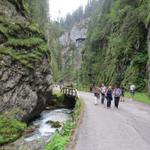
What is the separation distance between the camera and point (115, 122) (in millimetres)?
17000

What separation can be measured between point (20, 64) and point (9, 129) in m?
6.64

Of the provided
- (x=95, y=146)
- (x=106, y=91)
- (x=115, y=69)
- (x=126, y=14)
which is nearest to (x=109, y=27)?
(x=126, y=14)

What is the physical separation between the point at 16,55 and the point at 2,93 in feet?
13.8

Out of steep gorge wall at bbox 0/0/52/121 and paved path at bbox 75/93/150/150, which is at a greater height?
steep gorge wall at bbox 0/0/52/121

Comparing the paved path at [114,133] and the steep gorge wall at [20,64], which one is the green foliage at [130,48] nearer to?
the steep gorge wall at [20,64]

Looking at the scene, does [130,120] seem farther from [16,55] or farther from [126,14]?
[126,14]

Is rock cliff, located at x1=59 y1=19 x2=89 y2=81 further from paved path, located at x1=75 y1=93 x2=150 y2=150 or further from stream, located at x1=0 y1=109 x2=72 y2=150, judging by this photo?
paved path, located at x1=75 y1=93 x2=150 y2=150

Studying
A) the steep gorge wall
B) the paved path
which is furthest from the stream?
the paved path

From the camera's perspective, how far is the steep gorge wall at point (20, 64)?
22.1 metres

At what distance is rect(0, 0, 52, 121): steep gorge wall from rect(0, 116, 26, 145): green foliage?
45.8 inches

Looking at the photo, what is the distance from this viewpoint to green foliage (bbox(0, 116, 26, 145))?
18.1m

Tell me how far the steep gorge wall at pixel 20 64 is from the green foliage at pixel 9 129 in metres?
1.16

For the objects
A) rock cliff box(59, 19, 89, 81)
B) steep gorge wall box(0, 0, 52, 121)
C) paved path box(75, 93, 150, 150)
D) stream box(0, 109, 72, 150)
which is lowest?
stream box(0, 109, 72, 150)

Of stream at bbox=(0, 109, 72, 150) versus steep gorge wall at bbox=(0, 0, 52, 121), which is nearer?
stream at bbox=(0, 109, 72, 150)
